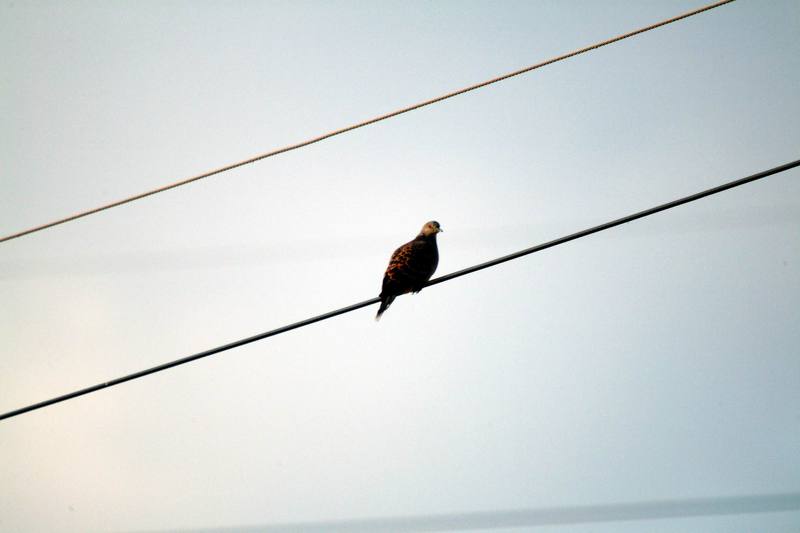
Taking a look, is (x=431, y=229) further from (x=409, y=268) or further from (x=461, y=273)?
(x=461, y=273)

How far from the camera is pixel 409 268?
7.58 meters

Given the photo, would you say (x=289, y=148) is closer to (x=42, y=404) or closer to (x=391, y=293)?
(x=391, y=293)

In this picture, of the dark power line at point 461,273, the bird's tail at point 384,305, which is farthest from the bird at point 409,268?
the dark power line at point 461,273

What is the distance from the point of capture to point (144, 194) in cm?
608

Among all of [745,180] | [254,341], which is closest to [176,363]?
[254,341]

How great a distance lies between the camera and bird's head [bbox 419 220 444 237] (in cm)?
859

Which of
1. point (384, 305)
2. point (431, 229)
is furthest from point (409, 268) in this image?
point (431, 229)

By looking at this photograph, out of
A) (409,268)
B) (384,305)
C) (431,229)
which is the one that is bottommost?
(384,305)

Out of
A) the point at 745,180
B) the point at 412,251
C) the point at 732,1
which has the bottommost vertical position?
the point at 745,180

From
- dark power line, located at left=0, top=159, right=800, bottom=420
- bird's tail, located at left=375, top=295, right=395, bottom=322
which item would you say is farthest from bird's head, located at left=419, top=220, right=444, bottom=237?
dark power line, located at left=0, top=159, right=800, bottom=420

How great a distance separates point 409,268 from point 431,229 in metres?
1.25

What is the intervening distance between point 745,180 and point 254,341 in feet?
13.2

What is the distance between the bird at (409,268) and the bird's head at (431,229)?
Result: 0.42ft

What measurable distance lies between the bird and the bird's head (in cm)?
13
